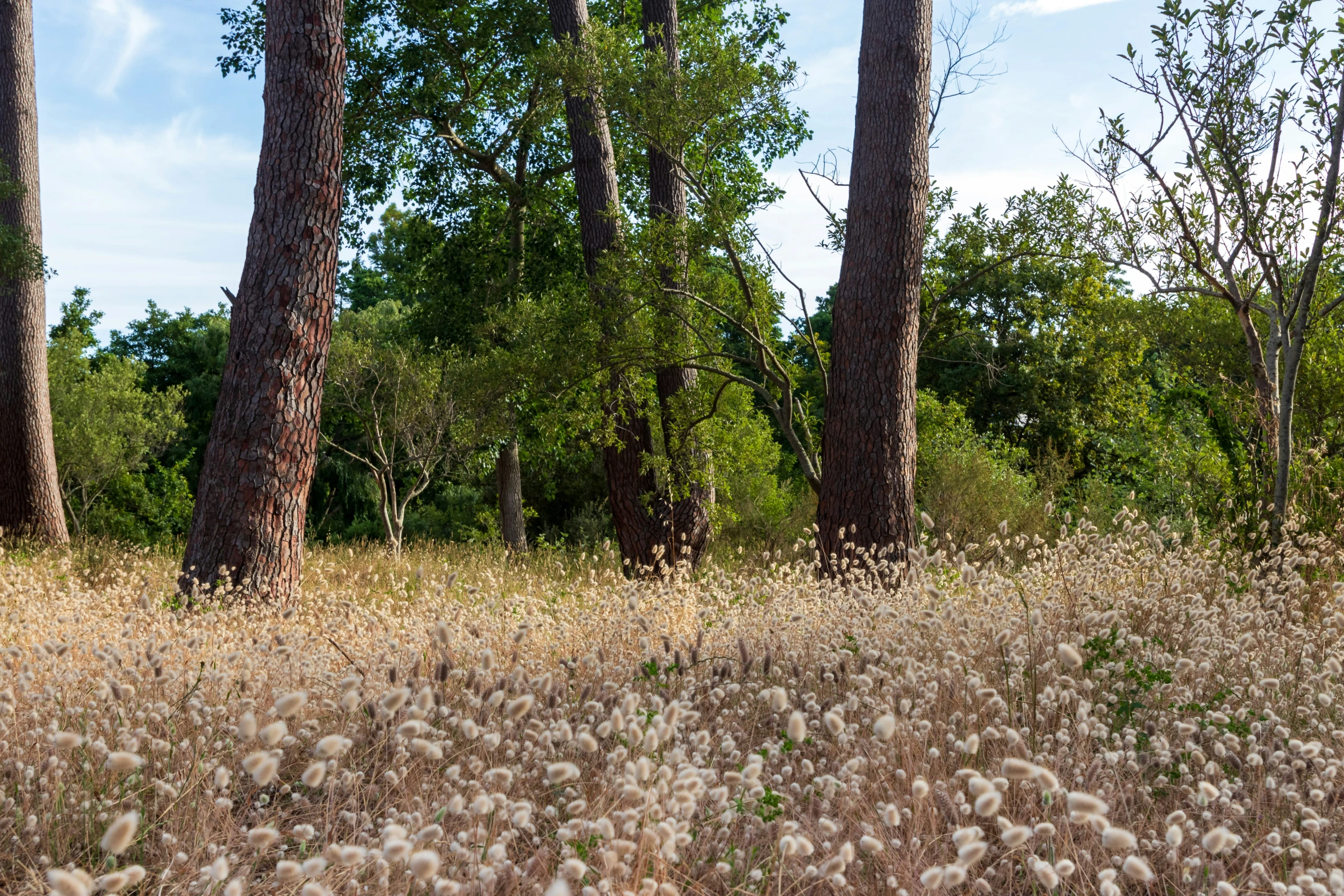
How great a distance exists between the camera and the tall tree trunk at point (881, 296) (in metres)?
7.24

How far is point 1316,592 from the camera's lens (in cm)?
561

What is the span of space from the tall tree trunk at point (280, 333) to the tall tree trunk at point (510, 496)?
→ 8.72 m

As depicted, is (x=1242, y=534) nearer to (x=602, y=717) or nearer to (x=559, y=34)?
(x=602, y=717)

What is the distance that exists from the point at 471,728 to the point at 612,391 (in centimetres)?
712

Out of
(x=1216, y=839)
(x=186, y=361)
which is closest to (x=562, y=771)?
(x=1216, y=839)

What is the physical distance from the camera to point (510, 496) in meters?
16.1

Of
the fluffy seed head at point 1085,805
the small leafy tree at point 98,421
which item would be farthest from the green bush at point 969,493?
the small leafy tree at point 98,421

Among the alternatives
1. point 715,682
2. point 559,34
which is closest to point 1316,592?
point 715,682

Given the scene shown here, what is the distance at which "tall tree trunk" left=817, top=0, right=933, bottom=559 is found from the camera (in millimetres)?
7242

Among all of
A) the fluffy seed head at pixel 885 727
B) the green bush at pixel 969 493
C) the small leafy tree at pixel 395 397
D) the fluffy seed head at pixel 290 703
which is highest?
the small leafy tree at pixel 395 397

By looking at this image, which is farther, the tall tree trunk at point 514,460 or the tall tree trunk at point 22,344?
the tall tree trunk at point 514,460

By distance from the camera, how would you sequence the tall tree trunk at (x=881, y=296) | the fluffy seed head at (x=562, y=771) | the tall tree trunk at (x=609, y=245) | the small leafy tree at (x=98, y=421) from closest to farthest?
the fluffy seed head at (x=562, y=771), the tall tree trunk at (x=881, y=296), the tall tree trunk at (x=609, y=245), the small leafy tree at (x=98, y=421)

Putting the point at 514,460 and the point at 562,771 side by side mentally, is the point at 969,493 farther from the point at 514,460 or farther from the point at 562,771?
the point at 562,771

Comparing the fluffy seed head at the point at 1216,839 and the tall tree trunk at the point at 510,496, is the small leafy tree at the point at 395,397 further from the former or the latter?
the fluffy seed head at the point at 1216,839
